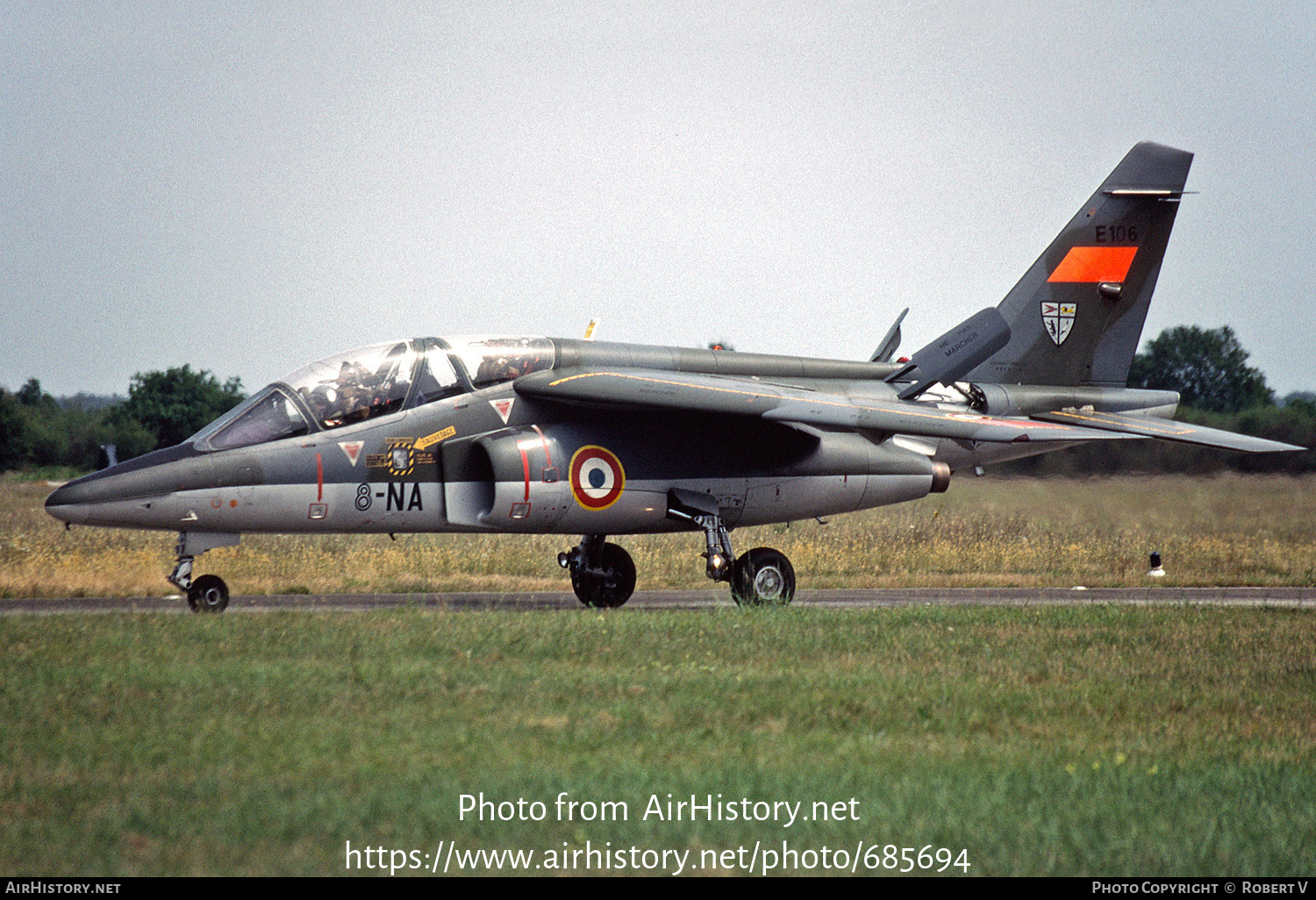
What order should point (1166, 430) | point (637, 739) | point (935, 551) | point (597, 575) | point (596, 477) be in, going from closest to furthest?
point (637, 739), point (596, 477), point (597, 575), point (1166, 430), point (935, 551)

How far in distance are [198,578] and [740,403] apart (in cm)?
639

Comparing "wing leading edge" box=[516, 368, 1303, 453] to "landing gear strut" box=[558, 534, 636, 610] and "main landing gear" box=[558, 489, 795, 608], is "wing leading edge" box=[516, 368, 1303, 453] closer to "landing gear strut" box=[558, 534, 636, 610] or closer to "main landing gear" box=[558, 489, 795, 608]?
"main landing gear" box=[558, 489, 795, 608]

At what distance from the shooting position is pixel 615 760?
6.99m

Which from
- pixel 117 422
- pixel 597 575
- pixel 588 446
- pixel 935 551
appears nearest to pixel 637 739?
pixel 588 446

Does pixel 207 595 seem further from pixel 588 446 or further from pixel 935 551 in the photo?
pixel 935 551

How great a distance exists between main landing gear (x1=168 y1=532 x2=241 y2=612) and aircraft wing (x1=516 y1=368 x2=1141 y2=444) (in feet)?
12.5

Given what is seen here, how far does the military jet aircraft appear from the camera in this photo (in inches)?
535

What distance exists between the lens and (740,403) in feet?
47.4

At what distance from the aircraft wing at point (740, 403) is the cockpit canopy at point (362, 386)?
23.9 inches

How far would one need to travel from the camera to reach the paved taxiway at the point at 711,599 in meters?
15.2

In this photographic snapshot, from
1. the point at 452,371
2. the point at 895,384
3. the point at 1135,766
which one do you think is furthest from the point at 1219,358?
the point at 1135,766

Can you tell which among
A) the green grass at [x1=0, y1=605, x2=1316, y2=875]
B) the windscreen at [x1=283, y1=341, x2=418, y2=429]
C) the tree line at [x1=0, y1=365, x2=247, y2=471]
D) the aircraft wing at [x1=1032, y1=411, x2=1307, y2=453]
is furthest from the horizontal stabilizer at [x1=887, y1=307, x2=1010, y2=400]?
the tree line at [x1=0, y1=365, x2=247, y2=471]

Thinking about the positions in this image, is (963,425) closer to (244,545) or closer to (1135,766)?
(1135,766)

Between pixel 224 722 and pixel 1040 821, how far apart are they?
477 centimetres
